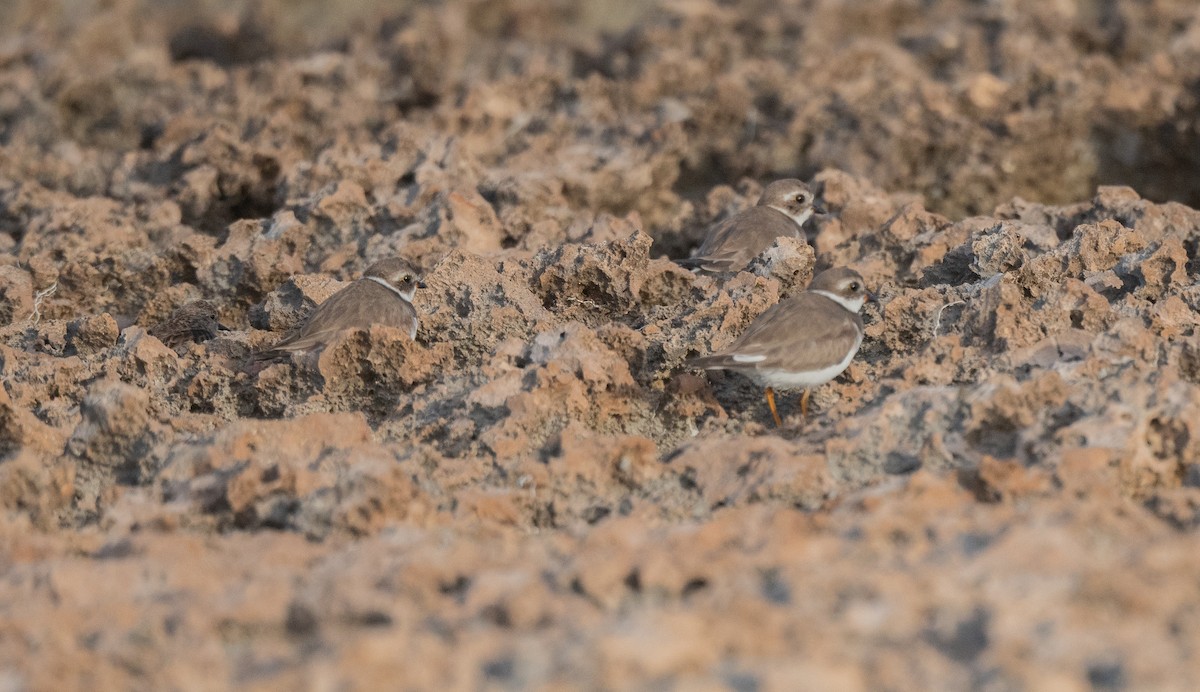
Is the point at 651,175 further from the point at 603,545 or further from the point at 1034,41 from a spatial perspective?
the point at 603,545

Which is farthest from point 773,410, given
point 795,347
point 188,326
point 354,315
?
point 188,326

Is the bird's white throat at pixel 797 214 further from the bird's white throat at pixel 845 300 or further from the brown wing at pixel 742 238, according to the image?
the bird's white throat at pixel 845 300

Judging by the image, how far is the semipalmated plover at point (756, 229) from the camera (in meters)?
7.71

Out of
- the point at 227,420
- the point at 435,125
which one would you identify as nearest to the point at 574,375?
the point at 227,420

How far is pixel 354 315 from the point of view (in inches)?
269

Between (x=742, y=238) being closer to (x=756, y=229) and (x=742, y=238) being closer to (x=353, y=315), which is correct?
(x=756, y=229)

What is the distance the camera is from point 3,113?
14.2m

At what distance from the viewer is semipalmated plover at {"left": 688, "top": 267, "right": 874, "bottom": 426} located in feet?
19.5

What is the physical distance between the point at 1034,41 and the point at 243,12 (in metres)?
11.3

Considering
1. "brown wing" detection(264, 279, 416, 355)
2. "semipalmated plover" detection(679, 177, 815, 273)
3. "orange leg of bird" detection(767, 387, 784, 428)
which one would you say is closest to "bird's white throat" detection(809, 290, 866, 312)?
"orange leg of bird" detection(767, 387, 784, 428)

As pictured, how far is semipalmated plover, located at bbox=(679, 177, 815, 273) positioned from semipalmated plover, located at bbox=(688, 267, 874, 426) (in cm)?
132

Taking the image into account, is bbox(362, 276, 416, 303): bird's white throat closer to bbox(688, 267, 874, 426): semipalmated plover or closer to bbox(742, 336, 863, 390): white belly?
bbox(688, 267, 874, 426): semipalmated plover

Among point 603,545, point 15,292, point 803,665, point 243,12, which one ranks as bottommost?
point 243,12

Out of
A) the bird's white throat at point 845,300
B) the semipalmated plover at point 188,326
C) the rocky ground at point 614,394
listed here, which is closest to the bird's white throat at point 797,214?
the rocky ground at point 614,394
